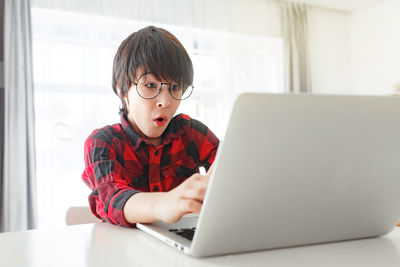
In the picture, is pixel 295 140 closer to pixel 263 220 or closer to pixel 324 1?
pixel 263 220

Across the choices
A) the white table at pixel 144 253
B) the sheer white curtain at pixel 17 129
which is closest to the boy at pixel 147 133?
the white table at pixel 144 253

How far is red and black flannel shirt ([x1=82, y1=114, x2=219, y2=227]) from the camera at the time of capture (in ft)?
2.45

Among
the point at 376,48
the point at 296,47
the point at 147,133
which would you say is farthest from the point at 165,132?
the point at 376,48

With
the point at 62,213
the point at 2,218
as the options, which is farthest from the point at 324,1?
the point at 2,218

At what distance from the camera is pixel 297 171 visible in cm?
47

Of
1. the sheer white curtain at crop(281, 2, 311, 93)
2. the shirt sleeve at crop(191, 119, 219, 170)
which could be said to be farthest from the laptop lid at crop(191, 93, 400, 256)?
the sheer white curtain at crop(281, 2, 311, 93)

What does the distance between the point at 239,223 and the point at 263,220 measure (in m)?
0.03

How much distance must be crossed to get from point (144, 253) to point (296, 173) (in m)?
0.21

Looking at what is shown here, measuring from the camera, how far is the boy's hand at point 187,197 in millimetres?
495

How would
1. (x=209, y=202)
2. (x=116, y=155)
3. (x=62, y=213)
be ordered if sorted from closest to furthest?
(x=209, y=202) < (x=116, y=155) < (x=62, y=213)

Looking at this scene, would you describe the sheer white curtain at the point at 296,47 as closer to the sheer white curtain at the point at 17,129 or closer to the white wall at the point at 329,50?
the white wall at the point at 329,50

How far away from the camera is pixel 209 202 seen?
17.1 inches

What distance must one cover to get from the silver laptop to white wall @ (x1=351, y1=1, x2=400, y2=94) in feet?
13.6

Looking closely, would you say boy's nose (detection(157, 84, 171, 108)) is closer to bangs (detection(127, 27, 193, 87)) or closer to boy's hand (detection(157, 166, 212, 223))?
bangs (detection(127, 27, 193, 87))
